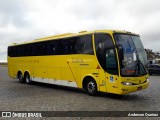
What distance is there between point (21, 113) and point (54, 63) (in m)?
8.49

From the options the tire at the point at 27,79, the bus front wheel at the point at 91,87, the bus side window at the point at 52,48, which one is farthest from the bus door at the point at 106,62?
the tire at the point at 27,79

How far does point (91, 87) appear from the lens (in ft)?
51.3

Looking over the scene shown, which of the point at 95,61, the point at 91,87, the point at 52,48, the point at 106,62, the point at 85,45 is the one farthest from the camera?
the point at 52,48

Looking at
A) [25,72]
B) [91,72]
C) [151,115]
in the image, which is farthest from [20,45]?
[151,115]

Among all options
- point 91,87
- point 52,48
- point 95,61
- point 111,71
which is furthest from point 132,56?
point 52,48

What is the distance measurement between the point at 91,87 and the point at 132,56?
2.79m

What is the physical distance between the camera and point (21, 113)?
10.7 m

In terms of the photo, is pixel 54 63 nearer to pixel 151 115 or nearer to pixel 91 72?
pixel 91 72

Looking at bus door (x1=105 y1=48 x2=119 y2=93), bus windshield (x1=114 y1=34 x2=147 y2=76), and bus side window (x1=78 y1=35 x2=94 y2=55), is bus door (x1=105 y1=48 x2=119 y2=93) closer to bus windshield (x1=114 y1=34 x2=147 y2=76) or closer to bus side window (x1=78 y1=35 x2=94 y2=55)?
bus windshield (x1=114 y1=34 x2=147 y2=76)

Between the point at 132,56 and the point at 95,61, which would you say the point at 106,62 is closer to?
the point at 95,61

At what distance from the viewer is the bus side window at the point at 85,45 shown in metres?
15.7

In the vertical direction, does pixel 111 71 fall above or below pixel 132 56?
A: below

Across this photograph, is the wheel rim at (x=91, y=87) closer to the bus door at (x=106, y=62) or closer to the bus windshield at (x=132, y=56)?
the bus door at (x=106, y=62)

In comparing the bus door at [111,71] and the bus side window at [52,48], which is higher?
the bus side window at [52,48]
